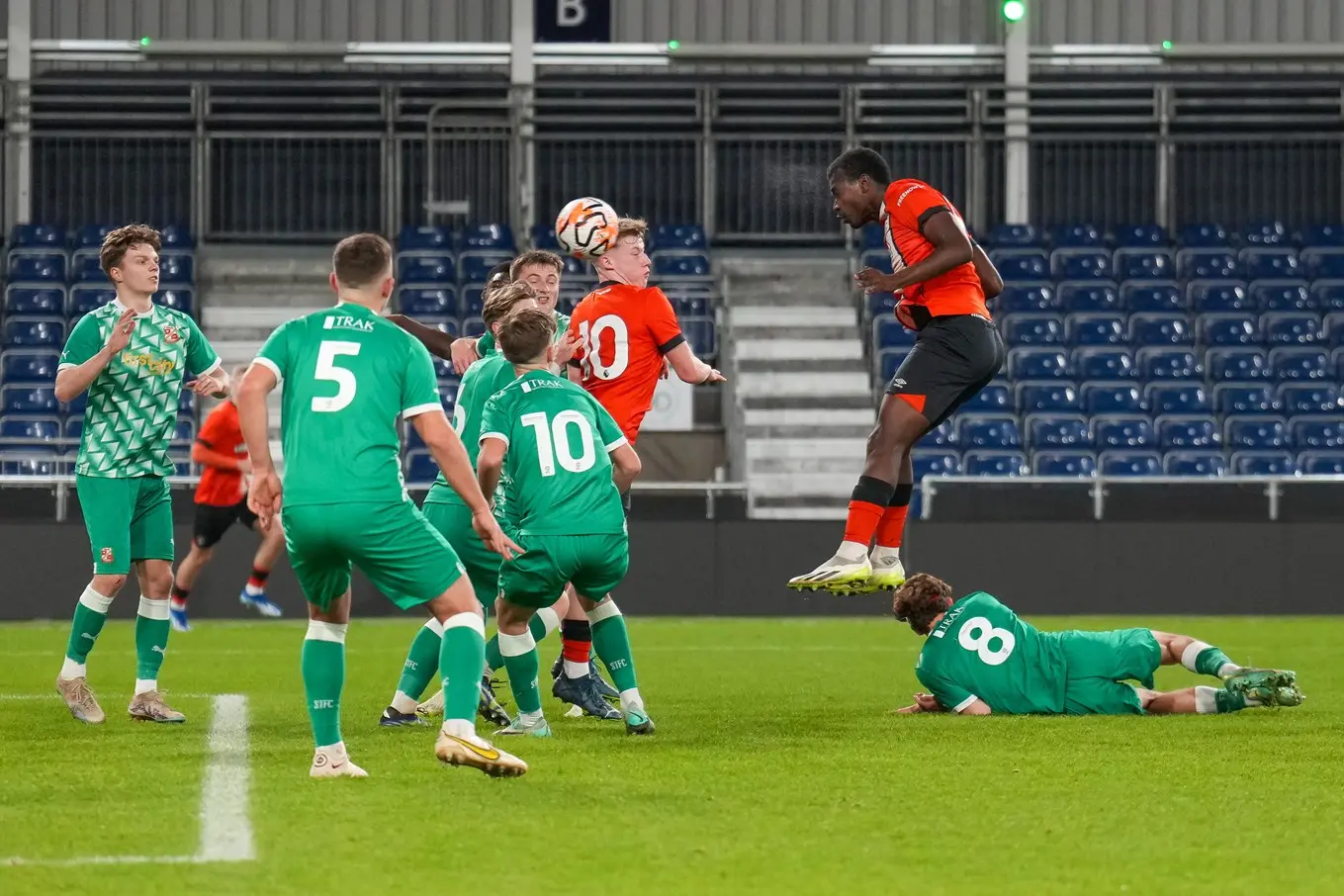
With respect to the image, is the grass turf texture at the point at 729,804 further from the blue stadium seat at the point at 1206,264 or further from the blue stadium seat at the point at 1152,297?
the blue stadium seat at the point at 1206,264

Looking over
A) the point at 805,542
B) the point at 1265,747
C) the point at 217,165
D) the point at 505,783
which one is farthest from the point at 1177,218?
the point at 505,783

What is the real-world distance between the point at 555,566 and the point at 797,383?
571 inches

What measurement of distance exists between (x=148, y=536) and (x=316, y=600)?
105 inches

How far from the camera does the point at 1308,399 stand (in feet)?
68.8

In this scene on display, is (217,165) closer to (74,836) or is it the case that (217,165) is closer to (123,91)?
(123,91)

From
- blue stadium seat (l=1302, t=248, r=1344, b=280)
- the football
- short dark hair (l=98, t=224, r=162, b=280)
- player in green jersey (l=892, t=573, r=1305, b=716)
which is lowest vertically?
player in green jersey (l=892, t=573, r=1305, b=716)

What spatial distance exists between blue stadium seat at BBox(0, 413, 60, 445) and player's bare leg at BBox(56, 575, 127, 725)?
11.3m

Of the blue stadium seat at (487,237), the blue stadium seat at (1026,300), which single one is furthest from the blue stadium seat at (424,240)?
the blue stadium seat at (1026,300)

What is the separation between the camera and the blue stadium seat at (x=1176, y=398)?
20.7 meters

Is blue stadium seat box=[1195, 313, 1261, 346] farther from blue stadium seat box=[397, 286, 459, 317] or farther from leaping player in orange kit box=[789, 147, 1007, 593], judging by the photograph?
leaping player in orange kit box=[789, 147, 1007, 593]

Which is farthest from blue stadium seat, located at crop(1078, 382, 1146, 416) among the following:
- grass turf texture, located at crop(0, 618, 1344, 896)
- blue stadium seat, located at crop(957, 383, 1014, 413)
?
grass turf texture, located at crop(0, 618, 1344, 896)

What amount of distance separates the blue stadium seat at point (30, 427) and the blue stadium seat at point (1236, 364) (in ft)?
42.2

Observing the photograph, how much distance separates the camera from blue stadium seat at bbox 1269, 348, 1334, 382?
2131 cm

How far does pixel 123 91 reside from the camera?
24422 mm
